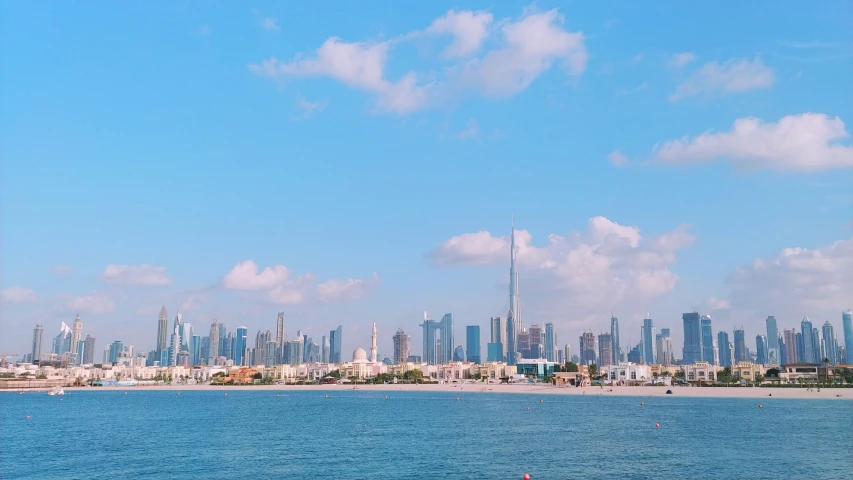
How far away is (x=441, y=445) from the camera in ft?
254

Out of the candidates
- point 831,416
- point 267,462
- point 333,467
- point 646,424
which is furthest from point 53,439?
point 831,416

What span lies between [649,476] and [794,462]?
59.4 ft

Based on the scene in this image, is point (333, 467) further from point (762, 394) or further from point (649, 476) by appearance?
point (762, 394)

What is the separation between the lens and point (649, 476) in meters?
58.0

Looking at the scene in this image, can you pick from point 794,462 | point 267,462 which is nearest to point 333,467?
point 267,462

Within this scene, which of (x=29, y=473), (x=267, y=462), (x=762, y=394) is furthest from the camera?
(x=762, y=394)

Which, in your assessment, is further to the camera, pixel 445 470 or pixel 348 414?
pixel 348 414

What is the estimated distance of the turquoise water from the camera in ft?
201

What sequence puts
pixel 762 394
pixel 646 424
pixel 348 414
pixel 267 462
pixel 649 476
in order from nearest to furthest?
pixel 649 476 → pixel 267 462 → pixel 646 424 → pixel 348 414 → pixel 762 394

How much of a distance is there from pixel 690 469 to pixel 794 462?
482 inches

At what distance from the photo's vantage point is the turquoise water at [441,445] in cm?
6128

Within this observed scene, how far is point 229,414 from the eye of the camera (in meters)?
131

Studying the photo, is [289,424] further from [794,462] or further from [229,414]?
[794,462]

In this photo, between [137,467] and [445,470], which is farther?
[137,467]
